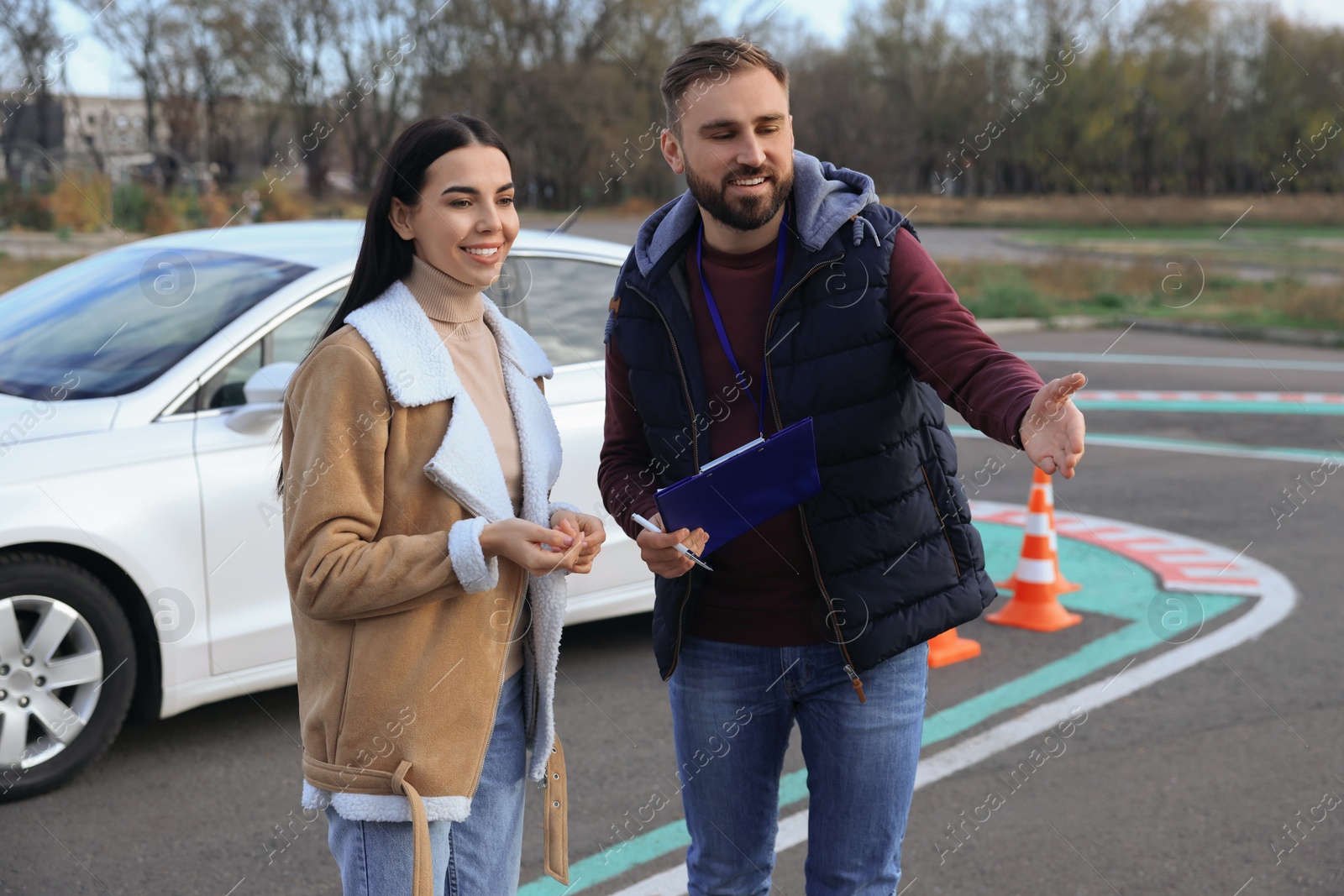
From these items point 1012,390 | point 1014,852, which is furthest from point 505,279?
point 1012,390

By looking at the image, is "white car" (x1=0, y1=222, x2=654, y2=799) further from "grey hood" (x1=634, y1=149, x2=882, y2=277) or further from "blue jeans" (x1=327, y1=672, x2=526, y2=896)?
"blue jeans" (x1=327, y1=672, x2=526, y2=896)

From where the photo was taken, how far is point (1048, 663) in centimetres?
534

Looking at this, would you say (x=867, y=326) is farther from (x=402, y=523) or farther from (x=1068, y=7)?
(x=1068, y=7)

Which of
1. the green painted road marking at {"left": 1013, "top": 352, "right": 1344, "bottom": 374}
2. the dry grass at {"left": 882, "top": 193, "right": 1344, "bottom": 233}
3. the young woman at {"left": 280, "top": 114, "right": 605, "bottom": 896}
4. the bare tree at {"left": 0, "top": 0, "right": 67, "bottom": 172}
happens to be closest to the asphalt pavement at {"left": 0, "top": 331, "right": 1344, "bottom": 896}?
the young woman at {"left": 280, "top": 114, "right": 605, "bottom": 896}

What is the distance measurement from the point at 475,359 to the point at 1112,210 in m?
55.2

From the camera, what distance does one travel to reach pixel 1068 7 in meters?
41.1

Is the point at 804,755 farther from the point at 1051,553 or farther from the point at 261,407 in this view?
the point at 1051,553

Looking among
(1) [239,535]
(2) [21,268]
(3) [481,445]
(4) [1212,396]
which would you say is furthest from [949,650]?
(2) [21,268]

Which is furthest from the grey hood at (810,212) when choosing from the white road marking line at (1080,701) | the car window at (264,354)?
the car window at (264,354)

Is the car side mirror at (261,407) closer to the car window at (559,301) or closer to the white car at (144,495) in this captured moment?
the white car at (144,495)

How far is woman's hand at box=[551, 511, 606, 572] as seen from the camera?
212cm

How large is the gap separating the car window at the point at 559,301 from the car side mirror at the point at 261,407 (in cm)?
102

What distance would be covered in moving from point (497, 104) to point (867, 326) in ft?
126

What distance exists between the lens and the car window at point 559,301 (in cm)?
509
